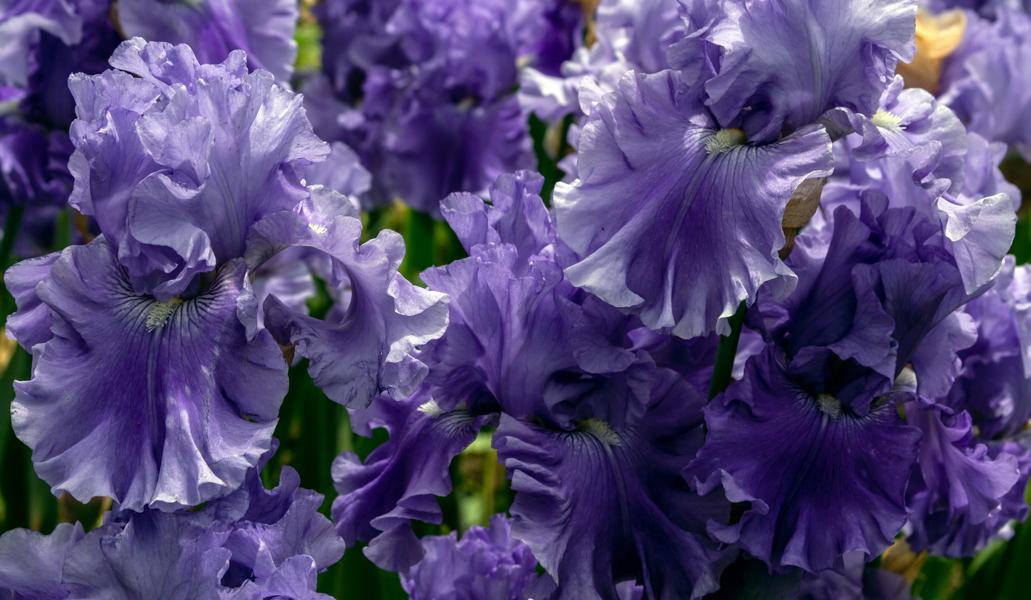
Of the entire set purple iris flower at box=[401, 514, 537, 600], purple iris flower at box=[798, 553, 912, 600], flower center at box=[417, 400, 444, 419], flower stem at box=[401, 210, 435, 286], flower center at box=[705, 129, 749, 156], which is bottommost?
flower stem at box=[401, 210, 435, 286]

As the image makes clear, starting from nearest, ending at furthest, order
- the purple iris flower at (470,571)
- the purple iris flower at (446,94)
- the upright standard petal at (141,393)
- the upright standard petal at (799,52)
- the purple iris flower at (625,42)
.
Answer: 1. the upright standard petal at (141,393)
2. the upright standard petal at (799,52)
3. the purple iris flower at (470,571)
4. the purple iris flower at (625,42)
5. the purple iris flower at (446,94)

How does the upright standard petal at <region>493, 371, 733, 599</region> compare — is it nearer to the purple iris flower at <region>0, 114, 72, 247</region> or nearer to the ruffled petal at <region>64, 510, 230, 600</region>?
the ruffled petal at <region>64, 510, 230, 600</region>

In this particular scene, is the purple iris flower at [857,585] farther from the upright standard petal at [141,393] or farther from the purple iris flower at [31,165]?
the purple iris flower at [31,165]

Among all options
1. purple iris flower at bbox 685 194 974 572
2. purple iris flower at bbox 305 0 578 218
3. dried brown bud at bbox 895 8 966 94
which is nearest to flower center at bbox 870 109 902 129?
purple iris flower at bbox 685 194 974 572

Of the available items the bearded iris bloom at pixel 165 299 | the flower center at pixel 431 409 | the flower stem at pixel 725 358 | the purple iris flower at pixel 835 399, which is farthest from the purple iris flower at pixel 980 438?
the bearded iris bloom at pixel 165 299

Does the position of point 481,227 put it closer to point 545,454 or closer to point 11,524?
point 545,454

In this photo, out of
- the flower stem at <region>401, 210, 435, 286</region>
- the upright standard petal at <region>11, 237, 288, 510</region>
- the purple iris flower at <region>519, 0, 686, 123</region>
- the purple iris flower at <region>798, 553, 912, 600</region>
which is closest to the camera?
the upright standard petal at <region>11, 237, 288, 510</region>
